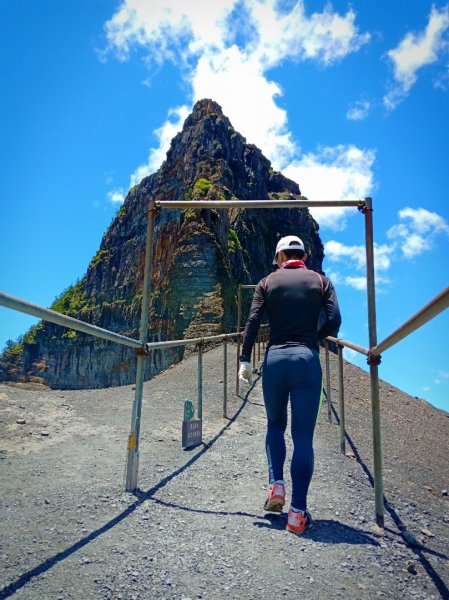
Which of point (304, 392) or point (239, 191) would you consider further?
point (239, 191)

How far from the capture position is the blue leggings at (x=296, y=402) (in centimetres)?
309

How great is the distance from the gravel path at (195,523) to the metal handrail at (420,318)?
1296 mm

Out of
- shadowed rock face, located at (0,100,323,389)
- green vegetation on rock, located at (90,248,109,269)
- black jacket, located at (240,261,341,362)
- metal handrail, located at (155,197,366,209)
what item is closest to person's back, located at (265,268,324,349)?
black jacket, located at (240,261,341,362)

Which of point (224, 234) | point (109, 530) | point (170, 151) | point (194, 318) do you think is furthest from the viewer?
point (170, 151)

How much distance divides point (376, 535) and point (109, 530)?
1.78 meters

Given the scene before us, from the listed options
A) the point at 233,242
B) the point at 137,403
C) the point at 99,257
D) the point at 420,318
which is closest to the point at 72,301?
the point at 99,257

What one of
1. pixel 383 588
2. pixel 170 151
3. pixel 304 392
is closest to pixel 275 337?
pixel 304 392

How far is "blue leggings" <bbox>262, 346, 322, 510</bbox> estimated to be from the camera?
309 cm

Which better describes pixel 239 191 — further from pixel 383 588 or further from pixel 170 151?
pixel 383 588

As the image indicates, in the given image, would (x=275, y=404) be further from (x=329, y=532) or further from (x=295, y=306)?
(x=329, y=532)

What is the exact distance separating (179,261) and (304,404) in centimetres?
2763

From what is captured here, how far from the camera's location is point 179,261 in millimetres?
30375

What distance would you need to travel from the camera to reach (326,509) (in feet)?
11.5

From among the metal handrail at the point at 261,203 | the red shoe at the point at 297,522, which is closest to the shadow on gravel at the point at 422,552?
the red shoe at the point at 297,522
